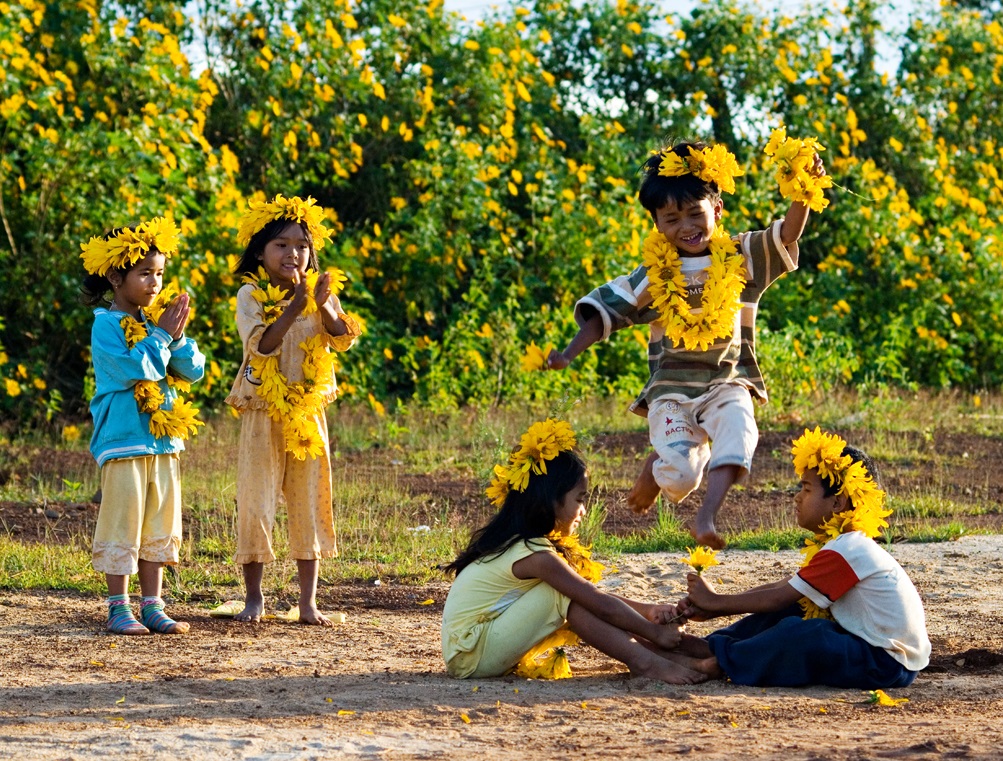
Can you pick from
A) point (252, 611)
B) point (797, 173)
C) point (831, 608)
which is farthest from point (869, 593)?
point (252, 611)

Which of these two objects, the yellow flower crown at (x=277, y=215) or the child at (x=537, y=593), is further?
the yellow flower crown at (x=277, y=215)

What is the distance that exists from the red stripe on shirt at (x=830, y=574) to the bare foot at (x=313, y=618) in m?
2.31

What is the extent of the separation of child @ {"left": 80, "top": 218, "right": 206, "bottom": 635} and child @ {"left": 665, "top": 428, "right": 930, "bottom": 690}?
7.86 feet

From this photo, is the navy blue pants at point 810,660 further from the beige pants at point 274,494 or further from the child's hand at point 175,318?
the child's hand at point 175,318

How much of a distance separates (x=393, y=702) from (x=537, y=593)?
0.74m

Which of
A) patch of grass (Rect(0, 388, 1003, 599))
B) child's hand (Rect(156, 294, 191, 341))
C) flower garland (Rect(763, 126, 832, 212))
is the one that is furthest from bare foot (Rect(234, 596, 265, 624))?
flower garland (Rect(763, 126, 832, 212))

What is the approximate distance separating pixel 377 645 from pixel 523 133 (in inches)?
355

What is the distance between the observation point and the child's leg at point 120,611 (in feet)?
20.1

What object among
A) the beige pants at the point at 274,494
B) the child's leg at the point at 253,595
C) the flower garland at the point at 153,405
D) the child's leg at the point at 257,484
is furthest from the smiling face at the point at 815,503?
the flower garland at the point at 153,405

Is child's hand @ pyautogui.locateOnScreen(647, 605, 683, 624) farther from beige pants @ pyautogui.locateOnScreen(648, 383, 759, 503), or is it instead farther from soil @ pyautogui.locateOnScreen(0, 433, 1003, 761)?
beige pants @ pyautogui.locateOnScreen(648, 383, 759, 503)

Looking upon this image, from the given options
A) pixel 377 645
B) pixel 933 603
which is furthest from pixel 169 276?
pixel 933 603

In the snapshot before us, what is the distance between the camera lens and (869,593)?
5.12 metres

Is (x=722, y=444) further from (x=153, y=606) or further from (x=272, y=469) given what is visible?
(x=153, y=606)

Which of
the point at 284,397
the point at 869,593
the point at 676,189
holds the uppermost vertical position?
the point at 676,189
